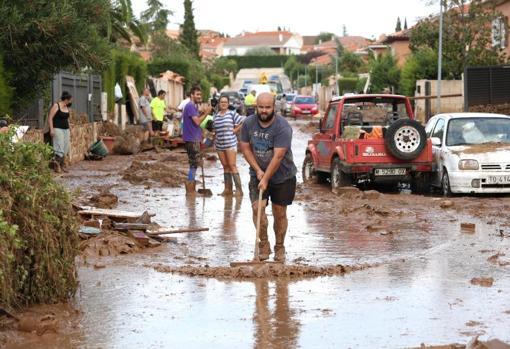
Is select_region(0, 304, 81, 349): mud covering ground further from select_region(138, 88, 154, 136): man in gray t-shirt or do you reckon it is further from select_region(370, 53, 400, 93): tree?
select_region(370, 53, 400, 93): tree

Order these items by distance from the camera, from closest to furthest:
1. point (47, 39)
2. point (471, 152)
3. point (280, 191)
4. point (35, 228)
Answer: point (35, 228) < point (280, 191) < point (471, 152) < point (47, 39)

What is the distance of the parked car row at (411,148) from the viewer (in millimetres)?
16719

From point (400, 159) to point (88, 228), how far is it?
7.70 meters

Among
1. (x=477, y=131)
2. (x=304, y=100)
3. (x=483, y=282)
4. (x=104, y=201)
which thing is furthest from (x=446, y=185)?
(x=304, y=100)

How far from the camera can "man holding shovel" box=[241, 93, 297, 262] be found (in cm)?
1011

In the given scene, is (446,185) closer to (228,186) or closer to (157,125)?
→ (228,186)

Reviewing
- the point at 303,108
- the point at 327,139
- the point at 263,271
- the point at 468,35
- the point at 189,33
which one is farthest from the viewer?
the point at 189,33

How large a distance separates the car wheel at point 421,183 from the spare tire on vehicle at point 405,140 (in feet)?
2.77

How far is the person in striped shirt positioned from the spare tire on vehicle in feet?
8.86

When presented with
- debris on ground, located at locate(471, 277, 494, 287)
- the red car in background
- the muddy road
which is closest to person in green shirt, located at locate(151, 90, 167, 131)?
the muddy road

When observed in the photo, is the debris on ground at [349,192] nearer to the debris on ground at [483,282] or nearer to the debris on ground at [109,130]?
the debris on ground at [483,282]

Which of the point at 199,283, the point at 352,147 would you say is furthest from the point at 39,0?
the point at 199,283

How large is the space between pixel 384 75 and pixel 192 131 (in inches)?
1378

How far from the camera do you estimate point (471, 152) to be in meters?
16.9
